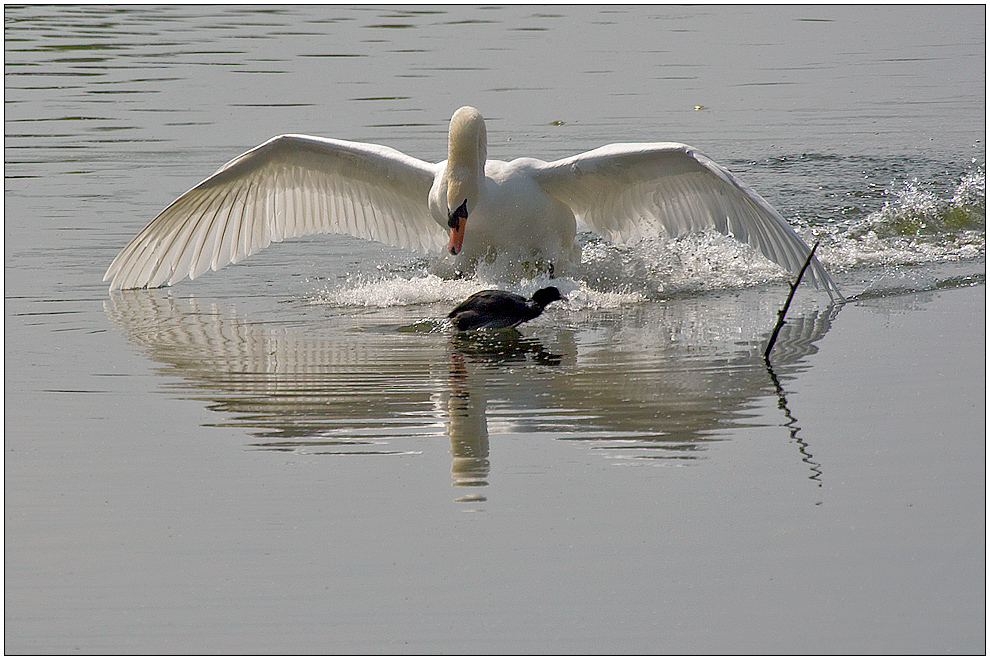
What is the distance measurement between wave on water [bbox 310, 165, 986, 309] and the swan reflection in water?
0.31 m

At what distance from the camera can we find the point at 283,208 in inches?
346

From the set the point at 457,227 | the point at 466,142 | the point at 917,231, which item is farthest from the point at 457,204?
the point at 917,231

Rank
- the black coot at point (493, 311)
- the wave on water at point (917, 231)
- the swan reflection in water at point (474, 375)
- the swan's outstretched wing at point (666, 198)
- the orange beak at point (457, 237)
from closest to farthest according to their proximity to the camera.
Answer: the swan reflection in water at point (474, 375) → the black coot at point (493, 311) → the swan's outstretched wing at point (666, 198) → the orange beak at point (457, 237) → the wave on water at point (917, 231)

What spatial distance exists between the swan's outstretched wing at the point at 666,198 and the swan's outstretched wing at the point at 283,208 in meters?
0.99

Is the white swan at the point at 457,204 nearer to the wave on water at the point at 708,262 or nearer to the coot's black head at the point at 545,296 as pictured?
the wave on water at the point at 708,262

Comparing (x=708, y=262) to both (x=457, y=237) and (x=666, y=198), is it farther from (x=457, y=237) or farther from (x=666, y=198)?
(x=457, y=237)

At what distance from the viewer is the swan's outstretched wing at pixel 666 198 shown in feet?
24.4

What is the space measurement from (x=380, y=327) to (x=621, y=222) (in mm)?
1966

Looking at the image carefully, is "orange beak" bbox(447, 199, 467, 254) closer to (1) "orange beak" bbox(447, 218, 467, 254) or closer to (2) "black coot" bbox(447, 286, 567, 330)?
(1) "orange beak" bbox(447, 218, 467, 254)

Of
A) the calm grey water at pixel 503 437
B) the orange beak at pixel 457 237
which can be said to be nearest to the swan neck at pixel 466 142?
the orange beak at pixel 457 237

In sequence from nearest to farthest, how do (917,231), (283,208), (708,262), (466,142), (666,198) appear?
(466,142) < (666,198) < (708,262) < (283,208) < (917,231)

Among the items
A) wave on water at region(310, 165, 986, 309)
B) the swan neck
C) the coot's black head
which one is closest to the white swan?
the swan neck

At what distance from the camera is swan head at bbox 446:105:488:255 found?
7562 mm

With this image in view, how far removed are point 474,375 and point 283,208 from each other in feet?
10.6
